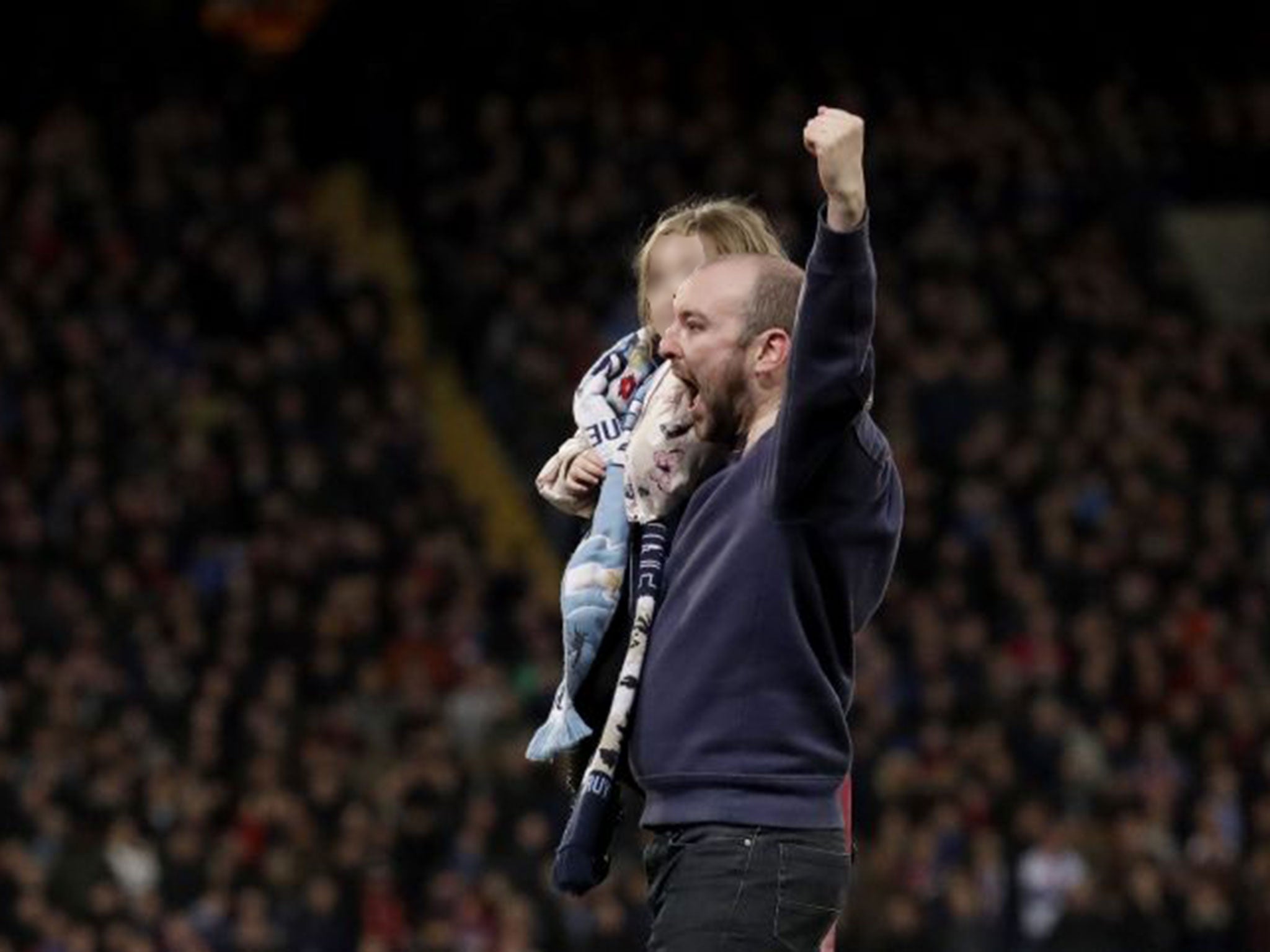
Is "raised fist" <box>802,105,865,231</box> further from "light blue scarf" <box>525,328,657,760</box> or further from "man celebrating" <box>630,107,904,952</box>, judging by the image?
"light blue scarf" <box>525,328,657,760</box>

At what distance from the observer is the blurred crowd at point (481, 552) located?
44.8ft

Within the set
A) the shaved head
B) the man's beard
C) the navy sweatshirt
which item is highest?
the shaved head

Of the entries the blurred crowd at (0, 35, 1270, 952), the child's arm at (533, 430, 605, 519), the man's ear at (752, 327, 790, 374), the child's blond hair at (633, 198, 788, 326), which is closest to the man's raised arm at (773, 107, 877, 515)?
the man's ear at (752, 327, 790, 374)

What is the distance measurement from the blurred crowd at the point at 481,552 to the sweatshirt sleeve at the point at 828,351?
8.75 meters

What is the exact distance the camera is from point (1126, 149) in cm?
2164

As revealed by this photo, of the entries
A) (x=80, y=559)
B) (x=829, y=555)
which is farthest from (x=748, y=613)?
(x=80, y=559)

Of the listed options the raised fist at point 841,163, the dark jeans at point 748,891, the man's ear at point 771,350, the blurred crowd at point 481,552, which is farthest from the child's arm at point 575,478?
the blurred crowd at point 481,552

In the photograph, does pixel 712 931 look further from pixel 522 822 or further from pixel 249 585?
pixel 249 585

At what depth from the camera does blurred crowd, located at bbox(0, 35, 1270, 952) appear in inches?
538

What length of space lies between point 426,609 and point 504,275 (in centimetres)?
321

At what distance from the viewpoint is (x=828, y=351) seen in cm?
444

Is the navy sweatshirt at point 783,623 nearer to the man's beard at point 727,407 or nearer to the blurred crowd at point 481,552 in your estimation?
the man's beard at point 727,407

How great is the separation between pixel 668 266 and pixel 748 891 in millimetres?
1210

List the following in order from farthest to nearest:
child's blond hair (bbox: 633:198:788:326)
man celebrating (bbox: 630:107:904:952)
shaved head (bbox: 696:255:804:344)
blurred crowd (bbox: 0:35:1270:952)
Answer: blurred crowd (bbox: 0:35:1270:952) → child's blond hair (bbox: 633:198:788:326) → shaved head (bbox: 696:255:804:344) → man celebrating (bbox: 630:107:904:952)
